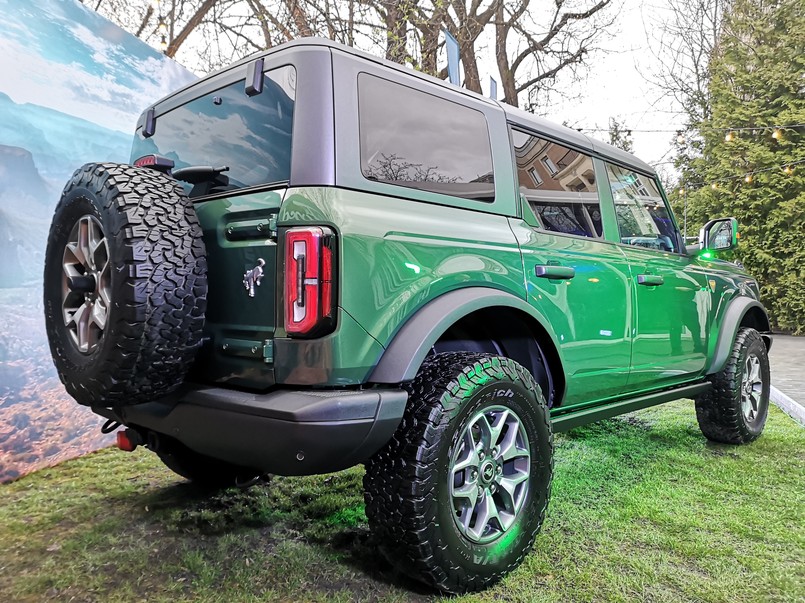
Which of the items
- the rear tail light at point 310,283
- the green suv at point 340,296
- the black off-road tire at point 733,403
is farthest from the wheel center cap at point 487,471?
the black off-road tire at point 733,403

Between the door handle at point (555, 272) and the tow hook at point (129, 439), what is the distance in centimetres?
184

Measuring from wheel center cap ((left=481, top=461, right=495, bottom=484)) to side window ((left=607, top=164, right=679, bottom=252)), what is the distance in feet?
5.52

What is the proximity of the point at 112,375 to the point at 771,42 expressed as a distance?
1534cm

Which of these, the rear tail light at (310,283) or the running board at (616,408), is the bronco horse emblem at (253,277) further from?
the running board at (616,408)

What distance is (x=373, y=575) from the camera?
7.06 ft

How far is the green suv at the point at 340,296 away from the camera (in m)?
1.75

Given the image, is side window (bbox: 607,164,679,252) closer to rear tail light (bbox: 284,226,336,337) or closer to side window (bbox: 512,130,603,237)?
side window (bbox: 512,130,603,237)

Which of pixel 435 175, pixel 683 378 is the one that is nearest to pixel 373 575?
pixel 435 175

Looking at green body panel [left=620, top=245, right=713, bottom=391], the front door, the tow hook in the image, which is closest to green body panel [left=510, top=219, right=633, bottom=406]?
the front door

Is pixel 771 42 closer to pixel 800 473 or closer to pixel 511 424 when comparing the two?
pixel 800 473

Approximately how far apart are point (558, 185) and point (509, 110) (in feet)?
1.49

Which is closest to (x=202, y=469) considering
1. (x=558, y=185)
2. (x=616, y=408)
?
(x=616, y=408)

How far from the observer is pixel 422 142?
2176mm

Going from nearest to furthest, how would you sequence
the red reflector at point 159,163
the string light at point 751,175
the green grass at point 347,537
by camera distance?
the green grass at point 347,537 < the red reflector at point 159,163 < the string light at point 751,175
